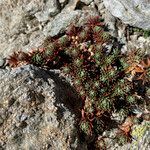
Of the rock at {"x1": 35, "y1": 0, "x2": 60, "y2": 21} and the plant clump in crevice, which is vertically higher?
the rock at {"x1": 35, "y1": 0, "x2": 60, "y2": 21}

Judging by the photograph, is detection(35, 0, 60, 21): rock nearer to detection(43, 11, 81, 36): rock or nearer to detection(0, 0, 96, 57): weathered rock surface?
detection(0, 0, 96, 57): weathered rock surface

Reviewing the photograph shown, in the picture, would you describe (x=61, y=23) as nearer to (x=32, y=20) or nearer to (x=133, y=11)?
(x=32, y=20)

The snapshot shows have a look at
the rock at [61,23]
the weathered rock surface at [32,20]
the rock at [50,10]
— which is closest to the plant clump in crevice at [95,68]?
the rock at [61,23]

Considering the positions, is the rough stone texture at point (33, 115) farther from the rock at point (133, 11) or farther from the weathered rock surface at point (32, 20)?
the rock at point (133, 11)

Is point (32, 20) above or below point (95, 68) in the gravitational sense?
above

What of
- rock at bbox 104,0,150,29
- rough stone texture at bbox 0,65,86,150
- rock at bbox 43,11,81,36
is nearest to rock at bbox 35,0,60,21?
rock at bbox 43,11,81,36

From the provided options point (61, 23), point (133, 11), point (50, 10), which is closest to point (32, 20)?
point (50, 10)

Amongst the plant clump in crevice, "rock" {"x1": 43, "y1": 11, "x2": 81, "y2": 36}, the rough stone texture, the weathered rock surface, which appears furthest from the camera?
the weathered rock surface

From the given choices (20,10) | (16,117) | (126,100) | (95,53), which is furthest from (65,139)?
Result: (20,10)
